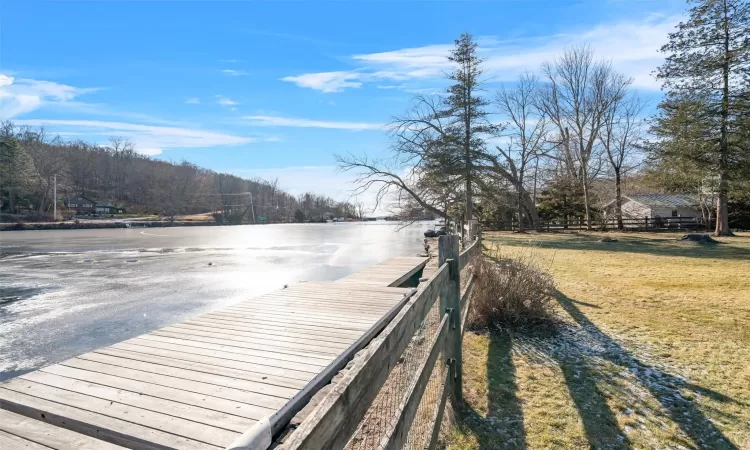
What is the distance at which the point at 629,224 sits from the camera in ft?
103

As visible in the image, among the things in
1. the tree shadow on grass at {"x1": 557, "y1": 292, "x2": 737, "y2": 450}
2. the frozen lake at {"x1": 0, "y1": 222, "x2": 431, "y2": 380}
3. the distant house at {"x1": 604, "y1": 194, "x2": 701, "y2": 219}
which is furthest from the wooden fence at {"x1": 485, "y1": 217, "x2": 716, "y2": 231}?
the tree shadow on grass at {"x1": 557, "y1": 292, "x2": 737, "y2": 450}

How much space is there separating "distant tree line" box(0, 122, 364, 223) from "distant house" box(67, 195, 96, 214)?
6.15 ft

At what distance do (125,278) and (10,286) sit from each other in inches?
101

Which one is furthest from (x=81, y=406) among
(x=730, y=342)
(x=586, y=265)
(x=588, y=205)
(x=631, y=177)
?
(x=631, y=177)

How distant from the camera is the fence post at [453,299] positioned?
10.9ft

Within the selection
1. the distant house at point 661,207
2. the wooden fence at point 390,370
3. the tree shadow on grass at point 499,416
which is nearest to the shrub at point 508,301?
the tree shadow on grass at point 499,416

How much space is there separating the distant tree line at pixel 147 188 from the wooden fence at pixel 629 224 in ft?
124

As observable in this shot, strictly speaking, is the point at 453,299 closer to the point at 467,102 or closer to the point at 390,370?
the point at 390,370

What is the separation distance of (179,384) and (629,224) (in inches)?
1396

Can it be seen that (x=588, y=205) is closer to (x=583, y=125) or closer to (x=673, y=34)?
(x=583, y=125)

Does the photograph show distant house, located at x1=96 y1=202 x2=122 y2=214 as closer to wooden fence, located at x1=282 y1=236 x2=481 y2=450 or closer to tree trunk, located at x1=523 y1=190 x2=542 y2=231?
tree trunk, located at x1=523 y1=190 x2=542 y2=231

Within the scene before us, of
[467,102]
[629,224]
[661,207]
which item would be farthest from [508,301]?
[661,207]

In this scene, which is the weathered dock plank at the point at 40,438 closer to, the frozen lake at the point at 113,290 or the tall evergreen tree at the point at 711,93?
the frozen lake at the point at 113,290

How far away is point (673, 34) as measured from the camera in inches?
861
